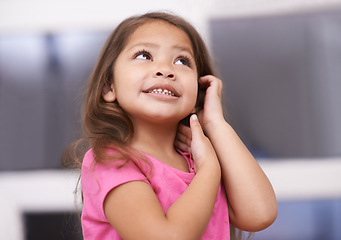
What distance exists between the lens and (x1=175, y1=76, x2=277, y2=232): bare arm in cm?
85

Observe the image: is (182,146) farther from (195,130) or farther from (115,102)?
(115,102)

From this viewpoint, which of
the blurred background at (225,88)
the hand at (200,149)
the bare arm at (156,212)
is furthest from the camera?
the blurred background at (225,88)

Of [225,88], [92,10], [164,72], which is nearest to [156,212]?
[164,72]

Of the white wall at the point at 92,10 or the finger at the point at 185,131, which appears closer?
the finger at the point at 185,131

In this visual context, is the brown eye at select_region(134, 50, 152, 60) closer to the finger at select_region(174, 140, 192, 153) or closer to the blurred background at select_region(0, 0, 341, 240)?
the finger at select_region(174, 140, 192, 153)

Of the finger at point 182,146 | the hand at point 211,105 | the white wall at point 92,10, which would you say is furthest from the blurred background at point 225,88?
the finger at point 182,146

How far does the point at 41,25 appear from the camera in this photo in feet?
5.07

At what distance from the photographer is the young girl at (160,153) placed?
693mm

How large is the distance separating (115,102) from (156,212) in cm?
38

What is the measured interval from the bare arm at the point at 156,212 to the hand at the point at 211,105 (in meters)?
0.25

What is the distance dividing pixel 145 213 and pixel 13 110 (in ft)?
3.68

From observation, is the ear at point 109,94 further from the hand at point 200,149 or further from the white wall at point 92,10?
the white wall at point 92,10

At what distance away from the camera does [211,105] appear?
1.01m

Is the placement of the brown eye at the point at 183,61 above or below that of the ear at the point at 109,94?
above
